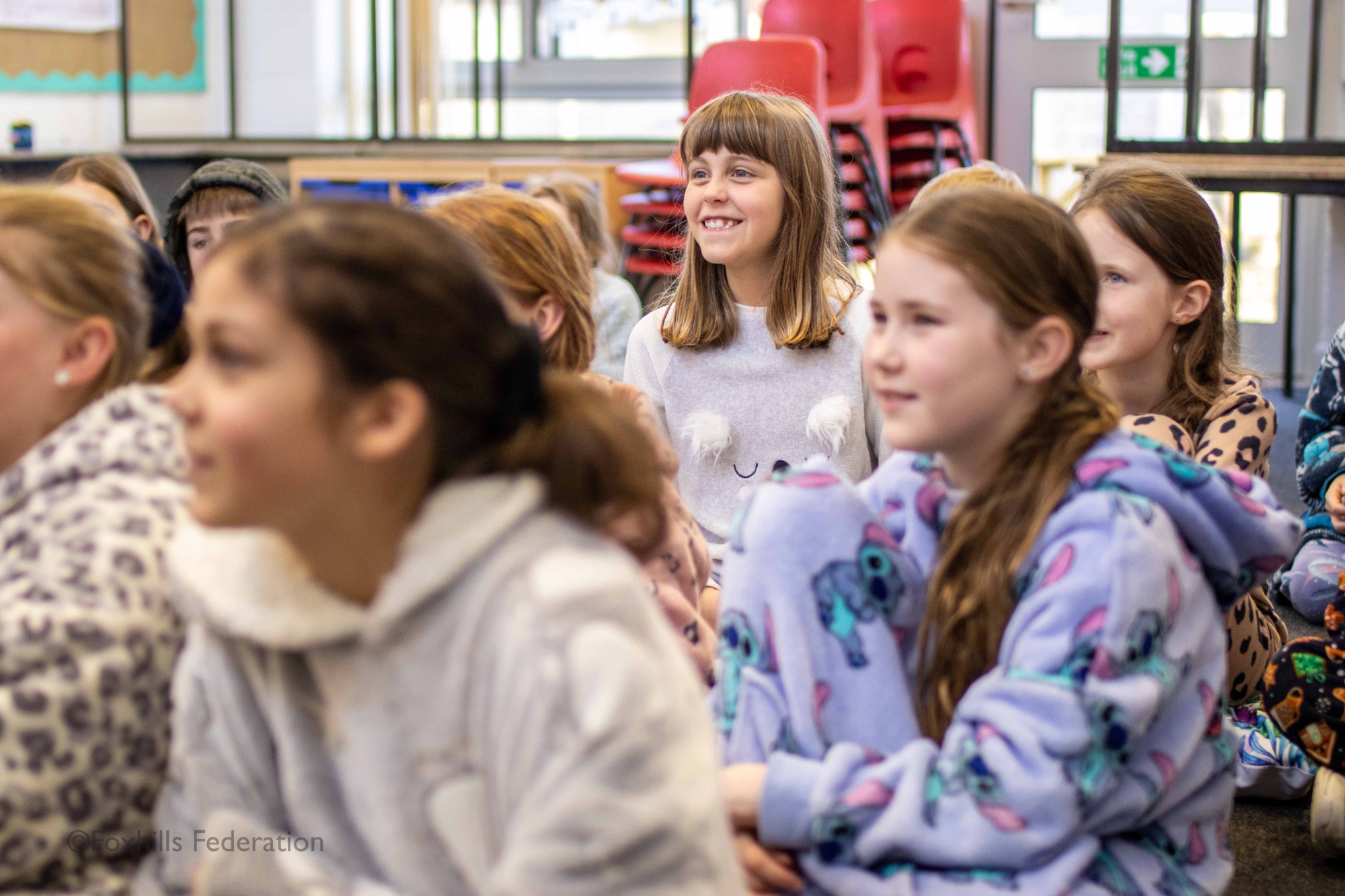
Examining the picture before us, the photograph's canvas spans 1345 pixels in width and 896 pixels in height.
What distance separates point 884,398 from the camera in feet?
3.65

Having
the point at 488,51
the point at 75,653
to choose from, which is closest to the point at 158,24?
the point at 488,51

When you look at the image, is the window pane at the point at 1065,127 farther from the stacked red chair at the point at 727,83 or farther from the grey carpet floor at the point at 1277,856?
the grey carpet floor at the point at 1277,856

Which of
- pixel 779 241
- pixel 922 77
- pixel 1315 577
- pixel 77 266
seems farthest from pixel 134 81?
pixel 77 266

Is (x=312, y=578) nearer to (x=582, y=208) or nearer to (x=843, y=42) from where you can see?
(x=582, y=208)

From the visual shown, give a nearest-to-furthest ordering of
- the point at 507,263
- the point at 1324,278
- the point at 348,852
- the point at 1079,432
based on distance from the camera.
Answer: the point at 348,852 → the point at 1079,432 → the point at 507,263 → the point at 1324,278

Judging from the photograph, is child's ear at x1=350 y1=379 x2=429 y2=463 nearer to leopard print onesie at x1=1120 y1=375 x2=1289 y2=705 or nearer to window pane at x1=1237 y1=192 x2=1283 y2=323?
leopard print onesie at x1=1120 y1=375 x2=1289 y2=705

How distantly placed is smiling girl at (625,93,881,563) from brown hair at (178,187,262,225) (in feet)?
3.13

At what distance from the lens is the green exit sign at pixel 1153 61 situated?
17.7 ft

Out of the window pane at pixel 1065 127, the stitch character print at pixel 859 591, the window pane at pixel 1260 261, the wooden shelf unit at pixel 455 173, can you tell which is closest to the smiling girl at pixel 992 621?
the stitch character print at pixel 859 591

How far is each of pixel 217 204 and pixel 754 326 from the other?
119 centimetres

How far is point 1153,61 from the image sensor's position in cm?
542

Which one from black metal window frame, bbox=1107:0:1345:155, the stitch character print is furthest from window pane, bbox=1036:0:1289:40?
the stitch character print

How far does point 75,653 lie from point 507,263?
0.72 meters

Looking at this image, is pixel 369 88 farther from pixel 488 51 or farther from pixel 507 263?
pixel 507 263
